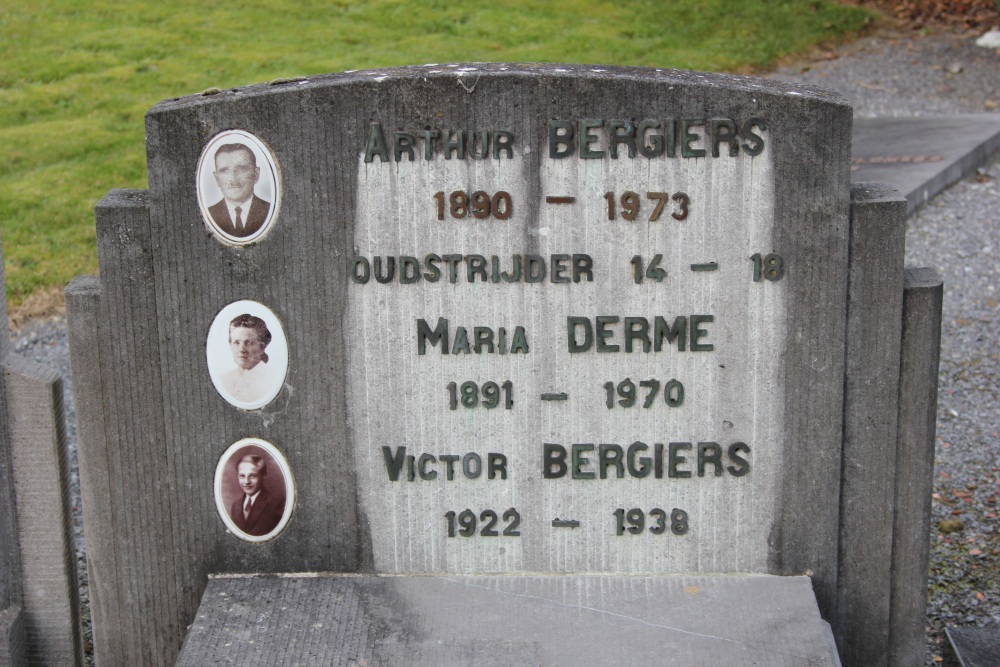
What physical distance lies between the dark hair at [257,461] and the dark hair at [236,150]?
99cm

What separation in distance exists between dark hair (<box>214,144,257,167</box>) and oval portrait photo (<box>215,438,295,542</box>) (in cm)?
95

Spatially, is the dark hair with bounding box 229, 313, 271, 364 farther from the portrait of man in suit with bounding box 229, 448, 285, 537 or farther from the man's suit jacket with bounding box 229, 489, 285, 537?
the man's suit jacket with bounding box 229, 489, 285, 537

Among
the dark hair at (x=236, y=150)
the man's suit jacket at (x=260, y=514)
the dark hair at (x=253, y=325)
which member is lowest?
the man's suit jacket at (x=260, y=514)

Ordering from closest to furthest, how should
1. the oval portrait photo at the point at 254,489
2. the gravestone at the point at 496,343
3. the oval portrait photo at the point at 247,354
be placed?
the gravestone at the point at 496,343 → the oval portrait photo at the point at 247,354 → the oval portrait photo at the point at 254,489

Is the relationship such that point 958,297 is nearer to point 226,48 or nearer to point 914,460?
point 914,460

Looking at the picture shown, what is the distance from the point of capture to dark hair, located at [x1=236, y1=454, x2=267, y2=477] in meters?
4.46

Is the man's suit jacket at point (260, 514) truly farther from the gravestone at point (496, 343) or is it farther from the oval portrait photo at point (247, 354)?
the oval portrait photo at point (247, 354)

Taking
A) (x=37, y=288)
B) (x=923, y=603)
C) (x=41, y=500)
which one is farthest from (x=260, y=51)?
(x=923, y=603)

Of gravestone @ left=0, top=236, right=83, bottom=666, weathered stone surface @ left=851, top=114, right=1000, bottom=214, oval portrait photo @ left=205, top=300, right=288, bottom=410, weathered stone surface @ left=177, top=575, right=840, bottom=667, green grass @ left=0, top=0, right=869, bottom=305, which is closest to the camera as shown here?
weathered stone surface @ left=177, top=575, right=840, bottom=667

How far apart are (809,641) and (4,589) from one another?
2.81 metres

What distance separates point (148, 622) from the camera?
463 centimetres

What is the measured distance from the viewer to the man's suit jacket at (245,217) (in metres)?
4.27

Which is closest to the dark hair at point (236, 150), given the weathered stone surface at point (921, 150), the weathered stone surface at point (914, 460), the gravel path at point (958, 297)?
the weathered stone surface at point (914, 460)

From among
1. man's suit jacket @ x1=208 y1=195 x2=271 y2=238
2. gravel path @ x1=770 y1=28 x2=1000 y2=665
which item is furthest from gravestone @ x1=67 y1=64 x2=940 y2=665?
gravel path @ x1=770 y1=28 x2=1000 y2=665
